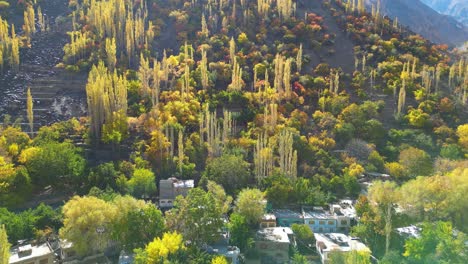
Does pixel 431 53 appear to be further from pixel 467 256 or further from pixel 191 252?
pixel 191 252

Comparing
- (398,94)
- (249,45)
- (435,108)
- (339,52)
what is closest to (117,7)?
(249,45)

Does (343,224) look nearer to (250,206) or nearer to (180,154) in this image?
(250,206)

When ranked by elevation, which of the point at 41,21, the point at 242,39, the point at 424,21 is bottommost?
the point at 424,21

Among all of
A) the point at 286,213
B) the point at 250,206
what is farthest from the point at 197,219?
the point at 286,213

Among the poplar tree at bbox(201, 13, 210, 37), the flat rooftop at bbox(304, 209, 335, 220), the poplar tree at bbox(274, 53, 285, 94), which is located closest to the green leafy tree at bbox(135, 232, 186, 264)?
the flat rooftop at bbox(304, 209, 335, 220)

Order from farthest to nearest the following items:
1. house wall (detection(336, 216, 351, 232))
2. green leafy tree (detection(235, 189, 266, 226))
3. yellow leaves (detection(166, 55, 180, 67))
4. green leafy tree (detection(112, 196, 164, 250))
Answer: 1. yellow leaves (detection(166, 55, 180, 67))
2. house wall (detection(336, 216, 351, 232))
3. green leafy tree (detection(235, 189, 266, 226))
4. green leafy tree (detection(112, 196, 164, 250))

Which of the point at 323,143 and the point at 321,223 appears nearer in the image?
the point at 321,223

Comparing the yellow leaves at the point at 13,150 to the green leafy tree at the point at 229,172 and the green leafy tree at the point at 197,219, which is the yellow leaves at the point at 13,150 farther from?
the green leafy tree at the point at 197,219

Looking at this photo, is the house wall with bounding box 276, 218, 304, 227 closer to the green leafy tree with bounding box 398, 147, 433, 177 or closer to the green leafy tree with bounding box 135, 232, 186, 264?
the green leafy tree with bounding box 135, 232, 186, 264
